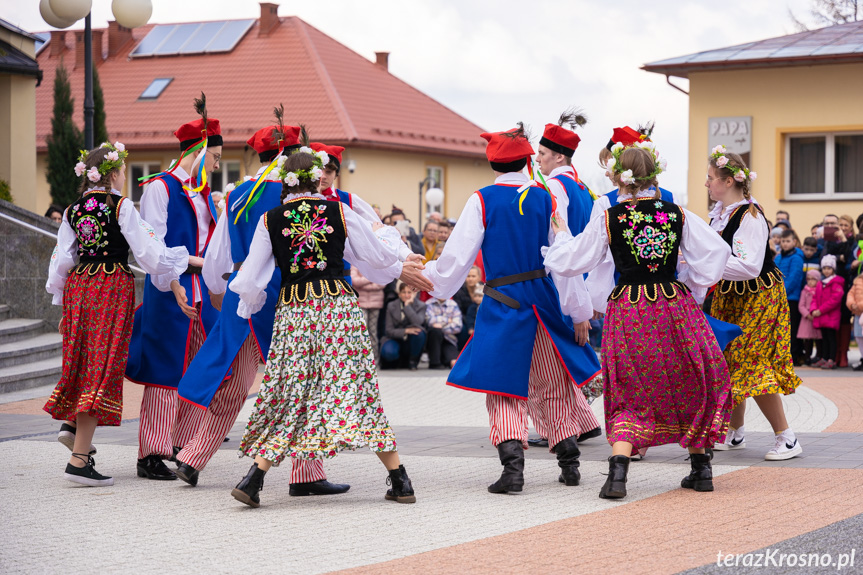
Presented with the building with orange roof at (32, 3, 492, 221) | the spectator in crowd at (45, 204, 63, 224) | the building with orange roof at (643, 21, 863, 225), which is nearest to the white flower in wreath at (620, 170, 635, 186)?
the spectator in crowd at (45, 204, 63, 224)

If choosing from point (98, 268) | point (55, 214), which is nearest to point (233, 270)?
point (98, 268)

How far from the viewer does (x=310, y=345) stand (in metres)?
6.37

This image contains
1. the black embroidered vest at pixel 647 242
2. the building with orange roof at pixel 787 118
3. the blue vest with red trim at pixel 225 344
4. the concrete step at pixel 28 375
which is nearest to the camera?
the black embroidered vest at pixel 647 242

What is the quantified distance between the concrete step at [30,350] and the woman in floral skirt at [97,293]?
522 cm

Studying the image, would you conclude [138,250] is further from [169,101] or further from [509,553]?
[169,101]

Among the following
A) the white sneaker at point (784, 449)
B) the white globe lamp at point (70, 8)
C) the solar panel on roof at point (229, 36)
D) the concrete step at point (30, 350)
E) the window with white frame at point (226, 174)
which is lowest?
the white sneaker at point (784, 449)

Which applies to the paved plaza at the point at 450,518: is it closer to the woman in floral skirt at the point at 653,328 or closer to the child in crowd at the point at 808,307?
the woman in floral skirt at the point at 653,328

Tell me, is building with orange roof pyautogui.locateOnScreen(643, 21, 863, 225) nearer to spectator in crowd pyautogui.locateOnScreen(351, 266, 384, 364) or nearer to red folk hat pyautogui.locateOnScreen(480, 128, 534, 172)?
spectator in crowd pyautogui.locateOnScreen(351, 266, 384, 364)

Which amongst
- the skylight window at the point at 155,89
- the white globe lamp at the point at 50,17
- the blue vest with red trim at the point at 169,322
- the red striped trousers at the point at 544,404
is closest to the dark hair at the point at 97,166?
the blue vest with red trim at the point at 169,322

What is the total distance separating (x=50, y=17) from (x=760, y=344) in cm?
959

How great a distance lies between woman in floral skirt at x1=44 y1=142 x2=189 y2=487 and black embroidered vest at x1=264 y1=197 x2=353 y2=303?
3.39 feet

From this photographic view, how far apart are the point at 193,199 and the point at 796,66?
14.0m

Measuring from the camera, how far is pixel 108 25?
37531mm

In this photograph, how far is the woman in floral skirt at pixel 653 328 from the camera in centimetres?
650
